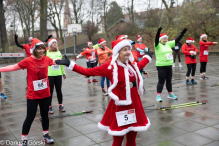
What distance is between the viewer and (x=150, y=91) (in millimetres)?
8852

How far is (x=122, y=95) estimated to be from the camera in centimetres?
316

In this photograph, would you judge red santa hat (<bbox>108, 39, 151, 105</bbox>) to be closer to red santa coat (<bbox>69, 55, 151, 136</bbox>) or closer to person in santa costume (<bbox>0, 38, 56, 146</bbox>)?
red santa coat (<bbox>69, 55, 151, 136</bbox>)

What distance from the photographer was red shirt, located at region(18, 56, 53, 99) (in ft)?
13.3

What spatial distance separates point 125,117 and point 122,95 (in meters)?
0.30

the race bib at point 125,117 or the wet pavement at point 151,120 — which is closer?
the race bib at point 125,117

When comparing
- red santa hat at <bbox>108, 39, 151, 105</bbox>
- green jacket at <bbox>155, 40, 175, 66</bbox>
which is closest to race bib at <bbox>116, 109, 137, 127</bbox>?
red santa hat at <bbox>108, 39, 151, 105</bbox>

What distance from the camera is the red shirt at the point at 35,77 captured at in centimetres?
405

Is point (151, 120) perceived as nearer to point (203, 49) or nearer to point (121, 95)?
point (121, 95)

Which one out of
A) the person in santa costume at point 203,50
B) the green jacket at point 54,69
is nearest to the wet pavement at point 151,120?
the green jacket at point 54,69

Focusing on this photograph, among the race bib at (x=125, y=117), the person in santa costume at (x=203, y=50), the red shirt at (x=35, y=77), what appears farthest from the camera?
the person in santa costume at (x=203, y=50)

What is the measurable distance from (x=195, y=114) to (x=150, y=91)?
3.24 m

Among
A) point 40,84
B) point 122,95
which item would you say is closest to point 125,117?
point 122,95

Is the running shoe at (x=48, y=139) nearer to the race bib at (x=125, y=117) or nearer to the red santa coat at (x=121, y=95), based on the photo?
the red santa coat at (x=121, y=95)

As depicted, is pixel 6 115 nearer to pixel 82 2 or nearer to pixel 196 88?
pixel 196 88
